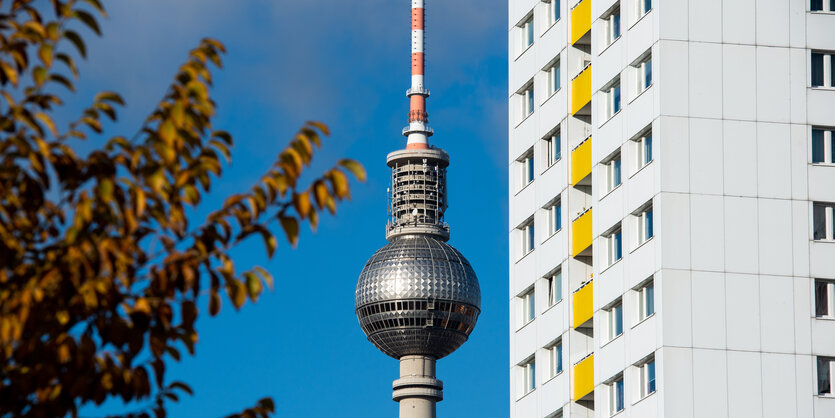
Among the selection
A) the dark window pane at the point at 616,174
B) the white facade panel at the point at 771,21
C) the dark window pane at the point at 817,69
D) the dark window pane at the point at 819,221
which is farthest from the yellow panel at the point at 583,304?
the white facade panel at the point at 771,21

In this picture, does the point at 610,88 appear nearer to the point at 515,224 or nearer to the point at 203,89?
the point at 515,224

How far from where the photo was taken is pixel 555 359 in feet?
203

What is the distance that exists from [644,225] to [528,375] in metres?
10.8

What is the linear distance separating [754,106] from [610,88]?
19.8 ft

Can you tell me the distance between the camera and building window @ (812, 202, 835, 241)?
5500 centimetres

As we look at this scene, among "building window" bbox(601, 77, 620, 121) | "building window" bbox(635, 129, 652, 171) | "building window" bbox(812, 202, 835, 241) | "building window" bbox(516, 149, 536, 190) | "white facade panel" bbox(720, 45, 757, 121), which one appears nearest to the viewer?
"building window" bbox(812, 202, 835, 241)

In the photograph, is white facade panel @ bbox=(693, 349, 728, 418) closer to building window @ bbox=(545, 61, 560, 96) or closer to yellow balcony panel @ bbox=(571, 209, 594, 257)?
yellow balcony panel @ bbox=(571, 209, 594, 257)

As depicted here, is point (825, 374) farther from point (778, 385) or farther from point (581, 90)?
point (581, 90)

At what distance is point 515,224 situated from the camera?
6650cm

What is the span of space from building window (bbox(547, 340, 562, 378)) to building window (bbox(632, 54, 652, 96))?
10132 mm

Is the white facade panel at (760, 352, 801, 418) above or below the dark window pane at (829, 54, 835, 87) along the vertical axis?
below

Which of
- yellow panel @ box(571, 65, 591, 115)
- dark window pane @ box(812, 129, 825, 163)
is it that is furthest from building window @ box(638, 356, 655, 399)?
yellow panel @ box(571, 65, 591, 115)

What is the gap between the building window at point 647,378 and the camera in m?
53.2

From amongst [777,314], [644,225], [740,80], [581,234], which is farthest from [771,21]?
[581,234]
